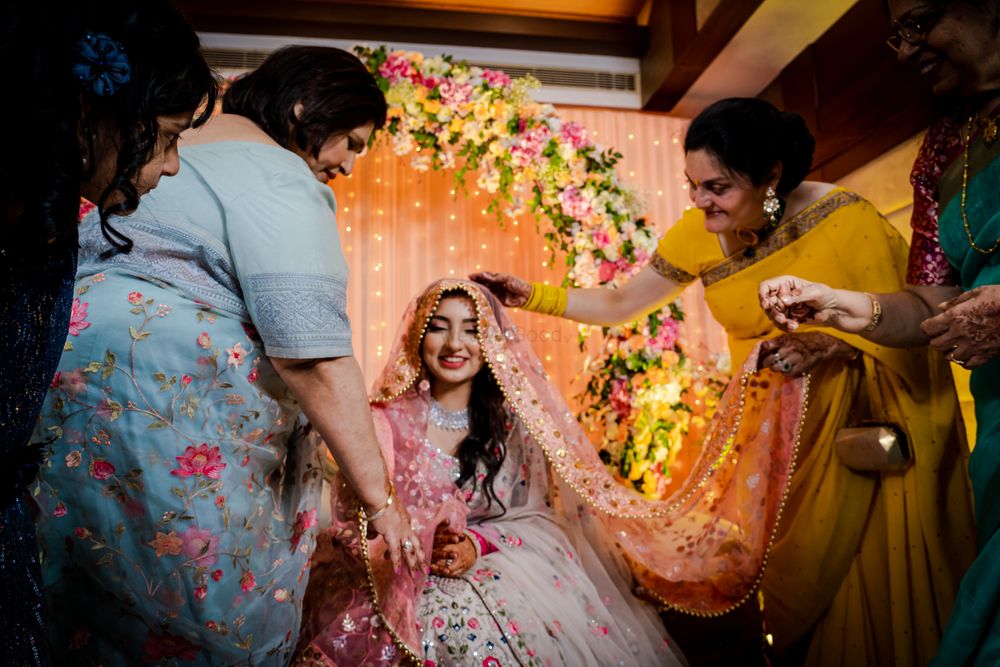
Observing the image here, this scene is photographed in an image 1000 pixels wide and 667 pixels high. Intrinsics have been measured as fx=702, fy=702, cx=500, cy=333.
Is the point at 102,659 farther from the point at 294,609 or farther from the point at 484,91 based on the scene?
the point at 484,91

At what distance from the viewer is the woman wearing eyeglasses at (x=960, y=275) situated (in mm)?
1470

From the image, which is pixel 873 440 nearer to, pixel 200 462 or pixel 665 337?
pixel 200 462

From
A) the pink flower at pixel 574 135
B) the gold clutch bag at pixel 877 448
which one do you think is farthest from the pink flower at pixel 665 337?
the gold clutch bag at pixel 877 448

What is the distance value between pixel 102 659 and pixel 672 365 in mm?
3162

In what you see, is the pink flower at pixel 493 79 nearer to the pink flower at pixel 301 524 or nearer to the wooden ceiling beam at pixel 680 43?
the wooden ceiling beam at pixel 680 43

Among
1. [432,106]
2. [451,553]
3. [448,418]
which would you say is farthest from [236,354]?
[432,106]

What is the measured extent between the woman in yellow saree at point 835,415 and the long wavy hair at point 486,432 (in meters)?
0.89

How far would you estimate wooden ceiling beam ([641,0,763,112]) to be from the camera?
414cm

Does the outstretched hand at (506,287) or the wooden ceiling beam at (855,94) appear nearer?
the outstretched hand at (506,287)

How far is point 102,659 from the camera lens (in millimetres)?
1339

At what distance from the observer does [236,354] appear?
55.1 inches

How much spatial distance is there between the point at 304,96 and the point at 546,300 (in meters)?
1.42

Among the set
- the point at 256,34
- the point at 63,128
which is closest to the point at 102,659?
the point at 63,128

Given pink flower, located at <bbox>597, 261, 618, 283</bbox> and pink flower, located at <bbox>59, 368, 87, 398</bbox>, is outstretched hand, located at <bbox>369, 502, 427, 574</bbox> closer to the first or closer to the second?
pink flower, located at <bbox>59, 368, 87, 398</bbox>
